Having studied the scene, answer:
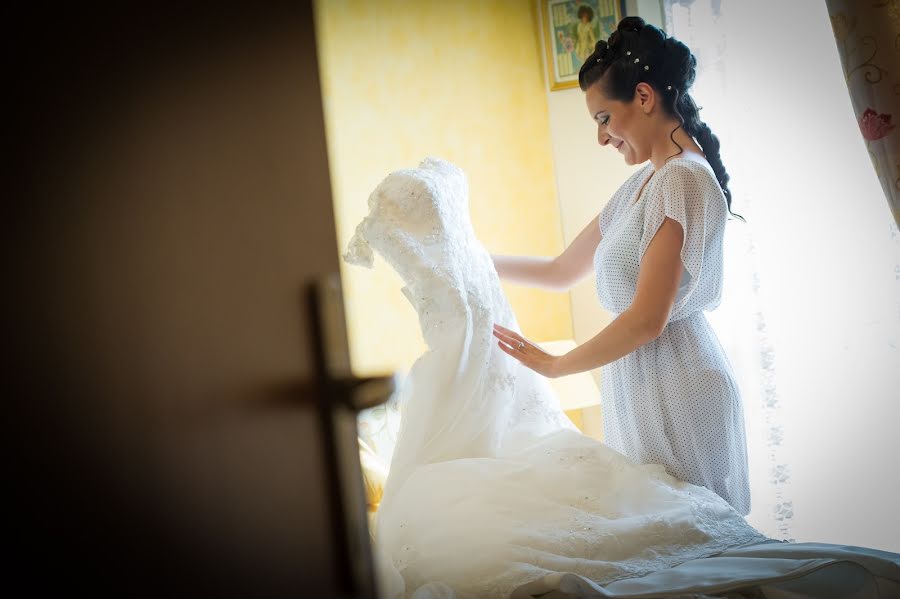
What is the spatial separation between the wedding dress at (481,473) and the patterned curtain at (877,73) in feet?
3.69

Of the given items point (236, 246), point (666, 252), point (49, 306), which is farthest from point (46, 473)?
point (666, 252)

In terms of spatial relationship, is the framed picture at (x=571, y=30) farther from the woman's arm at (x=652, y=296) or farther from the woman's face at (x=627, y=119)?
the woman's arm at (x=652, y=296)

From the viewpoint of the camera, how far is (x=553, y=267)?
228 cm

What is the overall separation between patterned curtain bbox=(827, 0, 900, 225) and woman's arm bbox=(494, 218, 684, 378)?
836mm

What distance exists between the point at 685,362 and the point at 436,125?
80.2 inches

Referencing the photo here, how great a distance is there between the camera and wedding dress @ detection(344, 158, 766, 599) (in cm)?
138

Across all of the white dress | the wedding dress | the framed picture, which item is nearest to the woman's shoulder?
the white dress

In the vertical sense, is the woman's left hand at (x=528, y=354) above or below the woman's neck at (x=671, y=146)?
below

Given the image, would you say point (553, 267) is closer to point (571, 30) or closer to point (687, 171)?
point (687, 171)

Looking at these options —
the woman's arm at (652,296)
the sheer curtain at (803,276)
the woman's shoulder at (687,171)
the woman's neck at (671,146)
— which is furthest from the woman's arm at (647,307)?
the sheer curtain at (803,276)

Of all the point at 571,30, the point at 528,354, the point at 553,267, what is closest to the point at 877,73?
the point at 553,267

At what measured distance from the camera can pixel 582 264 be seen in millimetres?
2260

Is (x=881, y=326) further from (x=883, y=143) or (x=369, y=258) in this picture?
(x=369, y=258)

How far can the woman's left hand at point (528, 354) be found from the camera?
1.76m
